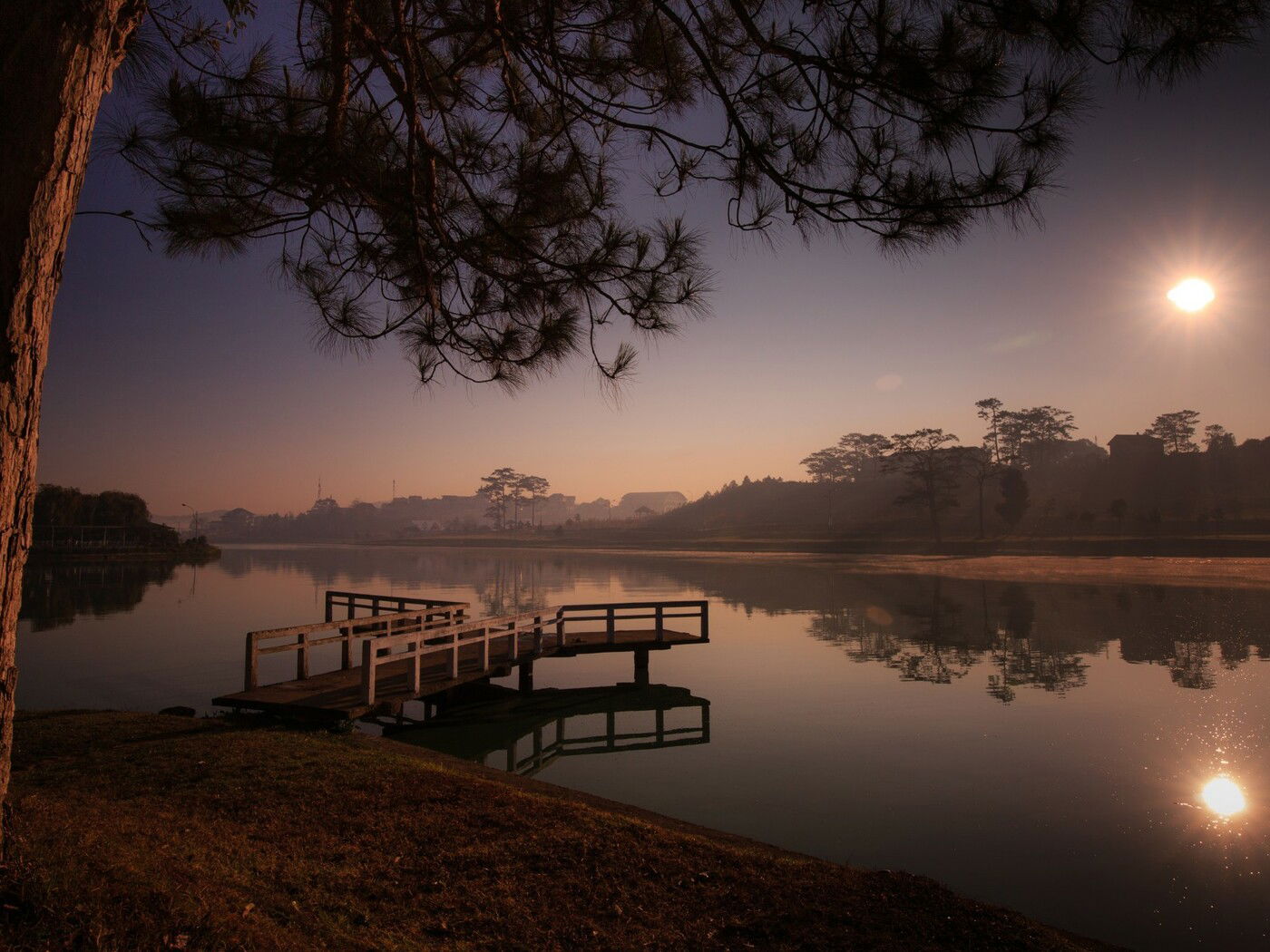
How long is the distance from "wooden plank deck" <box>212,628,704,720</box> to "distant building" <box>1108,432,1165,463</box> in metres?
78.3

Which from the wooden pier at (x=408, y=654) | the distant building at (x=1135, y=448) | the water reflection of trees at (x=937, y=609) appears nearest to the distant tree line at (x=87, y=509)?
the water reflection of trees at (x=937, y=609)

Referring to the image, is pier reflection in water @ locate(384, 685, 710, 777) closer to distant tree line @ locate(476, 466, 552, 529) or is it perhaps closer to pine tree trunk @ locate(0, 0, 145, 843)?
pine tree trunk @ locate(0, 0, 145, 843)

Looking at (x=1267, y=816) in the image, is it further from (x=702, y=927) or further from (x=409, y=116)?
(x=409, y=116)

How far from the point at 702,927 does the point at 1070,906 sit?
3.92 meters

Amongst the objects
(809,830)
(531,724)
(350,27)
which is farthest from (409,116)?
(531,724)

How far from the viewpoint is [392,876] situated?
16.1 feet

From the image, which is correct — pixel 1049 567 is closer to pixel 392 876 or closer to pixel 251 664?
pixel 251 664

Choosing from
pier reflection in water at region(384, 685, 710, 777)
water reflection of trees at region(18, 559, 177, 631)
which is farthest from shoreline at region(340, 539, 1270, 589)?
water reflection of trees at region(18, 559, 177, 631)

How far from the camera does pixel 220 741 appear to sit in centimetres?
842

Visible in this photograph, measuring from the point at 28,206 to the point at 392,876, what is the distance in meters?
4.30

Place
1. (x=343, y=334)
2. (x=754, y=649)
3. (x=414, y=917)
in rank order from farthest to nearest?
(x=754, y=649), (x=343, y=334), (x=414, y=917)

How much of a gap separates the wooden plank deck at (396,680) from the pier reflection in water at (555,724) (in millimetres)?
717

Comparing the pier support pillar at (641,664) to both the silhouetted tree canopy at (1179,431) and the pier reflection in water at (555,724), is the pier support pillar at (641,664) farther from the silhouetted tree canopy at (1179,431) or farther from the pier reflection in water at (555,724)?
the silhouetted tree canopy at (1179,431)

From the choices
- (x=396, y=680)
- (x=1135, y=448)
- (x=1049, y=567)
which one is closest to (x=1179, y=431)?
(x=1135, y=448)
